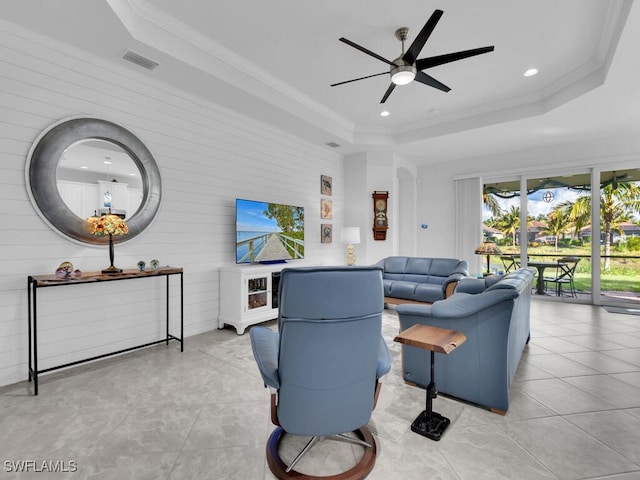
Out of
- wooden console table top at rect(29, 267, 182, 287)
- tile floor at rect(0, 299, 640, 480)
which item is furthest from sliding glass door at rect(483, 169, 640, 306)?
wooden console table top at rect(29, 267, 182, 287)

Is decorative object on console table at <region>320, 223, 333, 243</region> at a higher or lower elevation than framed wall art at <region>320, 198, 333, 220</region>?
lower

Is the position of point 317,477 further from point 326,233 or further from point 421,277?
point 326,233

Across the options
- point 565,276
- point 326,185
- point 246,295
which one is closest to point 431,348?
point 246,295

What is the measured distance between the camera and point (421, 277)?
5453mm

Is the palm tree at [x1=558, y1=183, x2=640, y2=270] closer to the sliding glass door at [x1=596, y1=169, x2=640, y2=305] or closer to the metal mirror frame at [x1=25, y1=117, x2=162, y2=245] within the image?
the sliding glass door at [x1=596, y1=169, x2=640, y2=305]

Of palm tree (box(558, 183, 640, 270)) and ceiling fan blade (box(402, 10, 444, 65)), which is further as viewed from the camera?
palm tree (box(558, 183, 640, 270))

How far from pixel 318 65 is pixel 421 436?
390cm

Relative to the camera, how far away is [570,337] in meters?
3.90

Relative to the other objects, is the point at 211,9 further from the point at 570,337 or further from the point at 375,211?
the point at 570,337

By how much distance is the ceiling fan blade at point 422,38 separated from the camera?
239 cm

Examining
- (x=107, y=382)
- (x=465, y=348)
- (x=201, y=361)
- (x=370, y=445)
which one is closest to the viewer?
(x=370, y=445)

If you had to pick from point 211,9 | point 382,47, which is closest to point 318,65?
point 382,47

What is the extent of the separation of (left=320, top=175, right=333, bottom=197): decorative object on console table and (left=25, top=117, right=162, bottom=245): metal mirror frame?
3.25 m

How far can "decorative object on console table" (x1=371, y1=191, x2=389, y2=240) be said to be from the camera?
6410 millimetres
